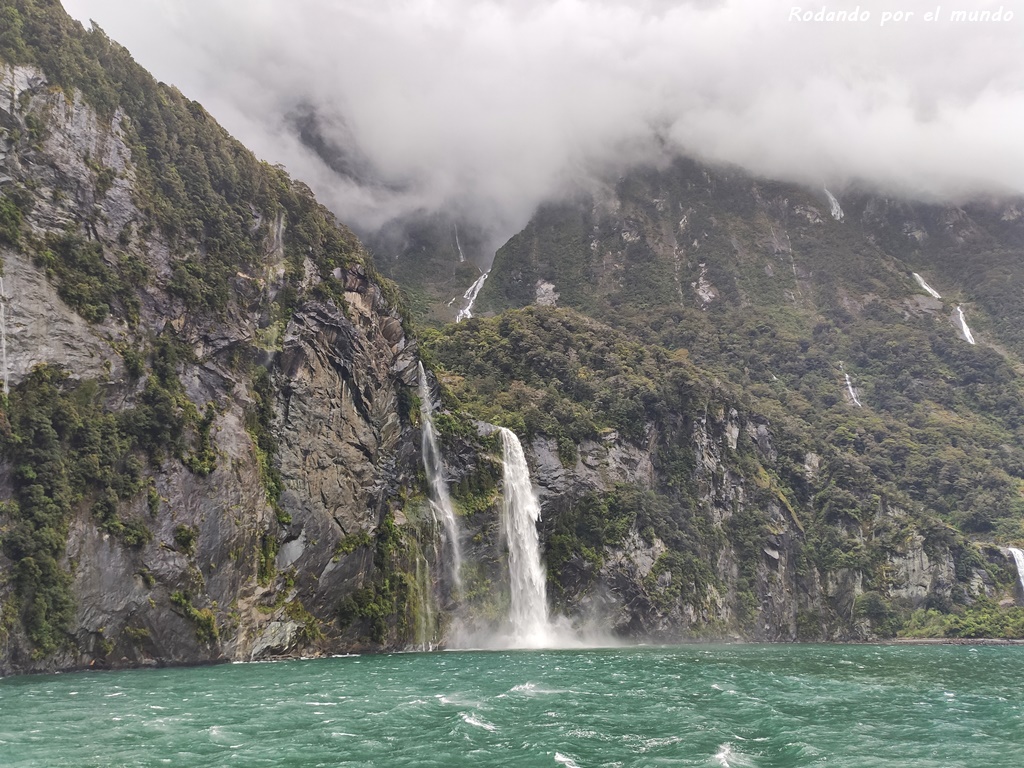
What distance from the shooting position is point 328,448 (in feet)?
165

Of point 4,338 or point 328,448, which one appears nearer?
point 4,338

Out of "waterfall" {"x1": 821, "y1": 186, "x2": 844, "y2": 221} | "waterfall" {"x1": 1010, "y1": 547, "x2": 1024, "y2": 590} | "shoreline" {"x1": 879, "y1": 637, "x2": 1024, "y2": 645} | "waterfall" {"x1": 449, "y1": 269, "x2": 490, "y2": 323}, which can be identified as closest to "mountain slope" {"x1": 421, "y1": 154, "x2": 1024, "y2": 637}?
"waterfall" {"x1": 1010, "y1": 547, "x2": 1024, "y2": 590}

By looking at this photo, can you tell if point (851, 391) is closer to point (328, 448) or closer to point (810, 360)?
point (810, 360)

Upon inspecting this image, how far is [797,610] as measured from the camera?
8169 cm

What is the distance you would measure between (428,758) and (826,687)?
853 inches

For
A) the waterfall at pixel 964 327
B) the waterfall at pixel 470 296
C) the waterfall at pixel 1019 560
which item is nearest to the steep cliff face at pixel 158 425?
the waterfall at pixel 1019 560

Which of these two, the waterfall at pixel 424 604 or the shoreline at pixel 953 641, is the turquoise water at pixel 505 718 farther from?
the shoreline at pixel 953 641

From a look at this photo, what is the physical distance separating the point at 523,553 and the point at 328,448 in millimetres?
21980

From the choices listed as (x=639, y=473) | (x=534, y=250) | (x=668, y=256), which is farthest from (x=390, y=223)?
(x=639, y=473)

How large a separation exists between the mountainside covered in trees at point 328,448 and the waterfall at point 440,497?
0.97 meters

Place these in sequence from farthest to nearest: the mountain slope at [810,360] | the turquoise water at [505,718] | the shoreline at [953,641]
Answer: the mountain slope at [810,360] → the shoreline at [953,641] → the turquoise water at [505,718]

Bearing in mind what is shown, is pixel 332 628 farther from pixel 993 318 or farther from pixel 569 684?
pixel 993 318

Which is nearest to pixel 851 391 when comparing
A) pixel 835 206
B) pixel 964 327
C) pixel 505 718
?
pixel 964 327

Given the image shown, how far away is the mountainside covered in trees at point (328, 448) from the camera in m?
36.5
